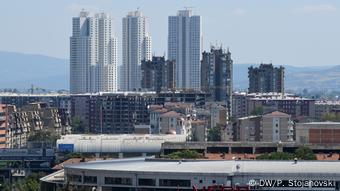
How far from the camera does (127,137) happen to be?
75750 mm

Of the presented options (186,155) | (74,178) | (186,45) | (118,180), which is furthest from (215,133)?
(186,45)

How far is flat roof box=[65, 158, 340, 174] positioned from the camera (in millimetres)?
44188

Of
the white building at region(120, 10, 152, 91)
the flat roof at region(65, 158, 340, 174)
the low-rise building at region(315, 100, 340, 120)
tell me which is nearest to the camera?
the flat roof at region(65, 158, 340, 174)

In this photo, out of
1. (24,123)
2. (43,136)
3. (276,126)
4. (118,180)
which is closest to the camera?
(118,180)

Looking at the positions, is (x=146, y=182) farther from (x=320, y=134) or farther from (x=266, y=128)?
(x=266, y=128)

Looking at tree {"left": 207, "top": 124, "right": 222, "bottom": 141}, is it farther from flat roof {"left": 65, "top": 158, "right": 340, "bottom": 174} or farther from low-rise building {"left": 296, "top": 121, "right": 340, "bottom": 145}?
flat roof {"left": 65, "top": 158, "right": 340, "bottom": 174}

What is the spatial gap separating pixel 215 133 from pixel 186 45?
285 ft

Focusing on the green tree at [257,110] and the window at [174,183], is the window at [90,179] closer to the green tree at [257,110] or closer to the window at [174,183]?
the window at [174,183]

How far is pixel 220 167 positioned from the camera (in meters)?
45.3

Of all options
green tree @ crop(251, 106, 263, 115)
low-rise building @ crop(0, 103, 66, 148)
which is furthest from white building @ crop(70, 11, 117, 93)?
low-rise building @ crop(0, 103, 66, 148)

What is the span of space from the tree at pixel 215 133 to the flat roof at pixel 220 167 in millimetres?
42697

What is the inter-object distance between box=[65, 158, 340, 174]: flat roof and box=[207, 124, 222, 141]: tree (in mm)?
42697

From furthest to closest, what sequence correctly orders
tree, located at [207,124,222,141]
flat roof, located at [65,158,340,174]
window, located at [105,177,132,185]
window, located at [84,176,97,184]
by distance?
tree, located at [207,124,222,141], window, located at [84,176,97,184], window, located at [105,177,132,185], flat roof, located at [65,158,340,174]

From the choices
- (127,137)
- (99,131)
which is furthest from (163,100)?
(127,137)
